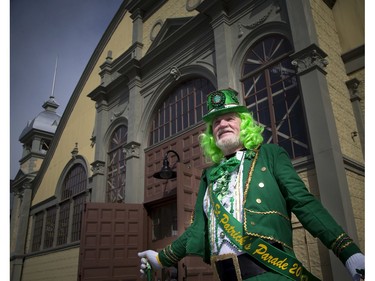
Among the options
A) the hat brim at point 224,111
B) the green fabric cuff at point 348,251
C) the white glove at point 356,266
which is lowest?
the white glove at point 356,266

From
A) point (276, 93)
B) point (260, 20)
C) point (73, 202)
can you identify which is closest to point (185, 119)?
point (276, 93)

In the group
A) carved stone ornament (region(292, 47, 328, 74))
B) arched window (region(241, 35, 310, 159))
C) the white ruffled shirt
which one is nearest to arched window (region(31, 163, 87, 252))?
arched window (region(241, 35, 310, 159))

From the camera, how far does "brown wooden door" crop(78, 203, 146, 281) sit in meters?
7.82

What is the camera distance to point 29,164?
18.0 m

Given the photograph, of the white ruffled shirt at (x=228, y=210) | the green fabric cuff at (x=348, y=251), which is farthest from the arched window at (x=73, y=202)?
the green fabric cuff at (x=348, y=251)

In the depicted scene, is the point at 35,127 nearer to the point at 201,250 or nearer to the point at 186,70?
the point at 186,70

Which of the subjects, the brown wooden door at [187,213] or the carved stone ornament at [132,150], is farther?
the carved stone ornament at [132,150]

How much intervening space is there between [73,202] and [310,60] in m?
10.6

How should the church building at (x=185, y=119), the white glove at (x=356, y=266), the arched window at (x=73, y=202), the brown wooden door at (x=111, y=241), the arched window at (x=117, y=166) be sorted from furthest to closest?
the arched window at (x=73, y=202)
the arched window at (x=117, y=166)
the brown wooden door at (x=111, y=241)
the church building at (x=185, y=119)
the white glove at (x=356, y=266)

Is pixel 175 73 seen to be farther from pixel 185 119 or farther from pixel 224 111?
pixel 224 111

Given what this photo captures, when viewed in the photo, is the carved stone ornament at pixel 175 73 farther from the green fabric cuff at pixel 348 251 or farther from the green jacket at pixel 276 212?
the green fabric cuff at pixel 348 251

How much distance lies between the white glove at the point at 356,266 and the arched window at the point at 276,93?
4.27 metres

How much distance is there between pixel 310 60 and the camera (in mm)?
5660

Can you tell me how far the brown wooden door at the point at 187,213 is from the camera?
5898mm
